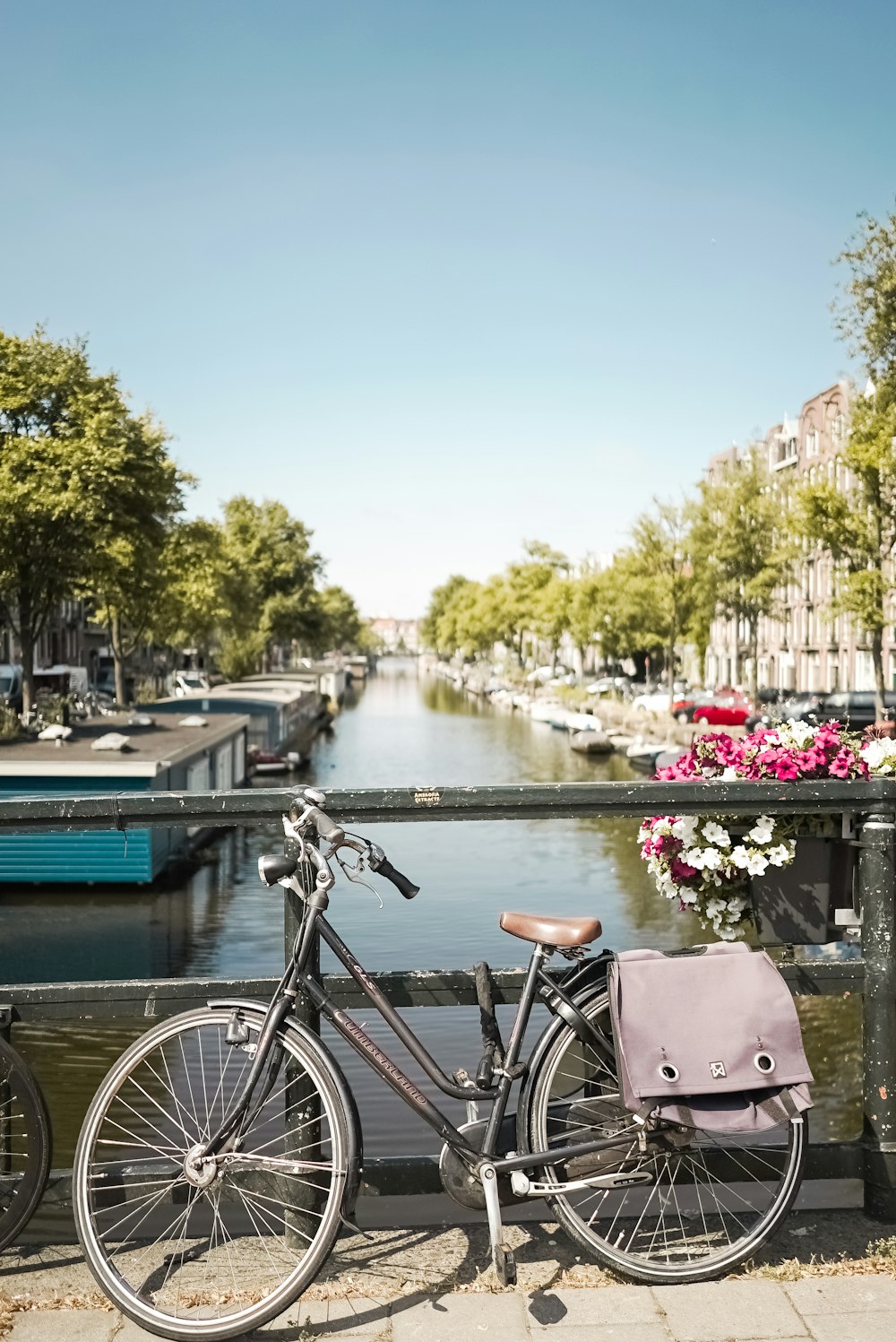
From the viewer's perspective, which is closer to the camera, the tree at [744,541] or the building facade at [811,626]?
the tree at [744,541]

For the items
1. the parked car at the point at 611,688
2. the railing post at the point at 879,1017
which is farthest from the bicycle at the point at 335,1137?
the parked car at the point at 611,688

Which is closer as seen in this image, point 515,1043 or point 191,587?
point 515,1043

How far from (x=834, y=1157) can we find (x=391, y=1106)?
867cm

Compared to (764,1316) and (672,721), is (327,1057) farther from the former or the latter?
(672,721)

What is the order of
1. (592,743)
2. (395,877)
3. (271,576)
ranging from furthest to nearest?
(271,576) < (592,743) < (395,877)

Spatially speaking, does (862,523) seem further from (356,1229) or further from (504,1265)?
(356,1229)

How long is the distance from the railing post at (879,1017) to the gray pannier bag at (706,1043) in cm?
43

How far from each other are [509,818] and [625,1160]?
959 mm

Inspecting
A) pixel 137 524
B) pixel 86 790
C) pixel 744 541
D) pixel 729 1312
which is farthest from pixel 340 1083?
pixel 744 541

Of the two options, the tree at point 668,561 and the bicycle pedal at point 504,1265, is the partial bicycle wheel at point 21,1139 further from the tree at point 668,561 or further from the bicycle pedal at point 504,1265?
the tree at point 668,561

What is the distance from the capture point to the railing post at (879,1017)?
3.82 meters

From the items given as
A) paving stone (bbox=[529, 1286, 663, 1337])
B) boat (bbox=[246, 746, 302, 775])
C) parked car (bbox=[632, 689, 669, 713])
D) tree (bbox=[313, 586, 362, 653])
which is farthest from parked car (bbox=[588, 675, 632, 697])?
paving stone (bbox=[529, 1286, 663, 1337])

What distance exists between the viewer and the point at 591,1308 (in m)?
3.40

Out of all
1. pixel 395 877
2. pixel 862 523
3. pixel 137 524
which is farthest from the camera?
pixel 862 523
